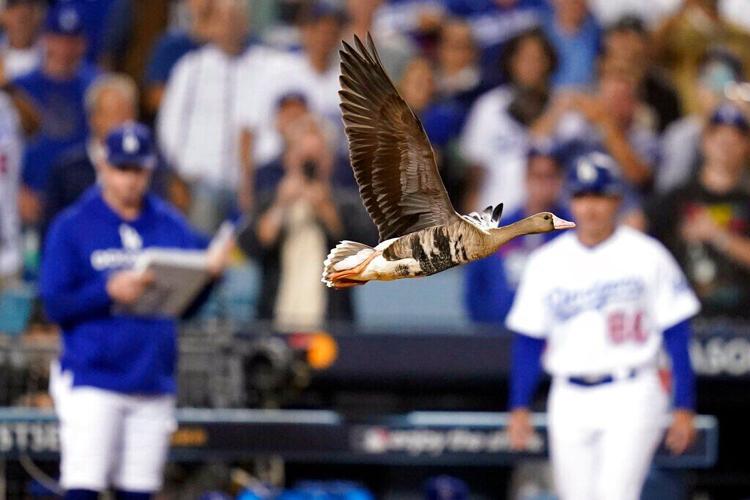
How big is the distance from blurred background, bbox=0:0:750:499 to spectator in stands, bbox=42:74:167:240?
0.04 ft

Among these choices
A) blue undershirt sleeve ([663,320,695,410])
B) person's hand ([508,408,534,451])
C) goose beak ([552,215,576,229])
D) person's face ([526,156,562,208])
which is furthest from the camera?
person's face ([526,156,562,208])

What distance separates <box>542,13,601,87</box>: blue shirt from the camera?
795 cm

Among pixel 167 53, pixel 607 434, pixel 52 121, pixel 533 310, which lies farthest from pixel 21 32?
pixel 607 434

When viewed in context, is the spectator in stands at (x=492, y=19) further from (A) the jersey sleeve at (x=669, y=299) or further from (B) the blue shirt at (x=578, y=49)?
(A) the jersey sleeve at (x=669, y=299)

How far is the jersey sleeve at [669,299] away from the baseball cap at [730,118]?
183 cm

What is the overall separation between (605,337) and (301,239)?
2.07m

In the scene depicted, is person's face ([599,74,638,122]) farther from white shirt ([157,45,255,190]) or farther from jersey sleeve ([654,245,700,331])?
jersey sleeve ([654,245,700,331])

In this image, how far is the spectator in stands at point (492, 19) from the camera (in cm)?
796

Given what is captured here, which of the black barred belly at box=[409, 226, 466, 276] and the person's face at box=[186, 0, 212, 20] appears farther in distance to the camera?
the person's face at box=[186, 0, 212, 20]

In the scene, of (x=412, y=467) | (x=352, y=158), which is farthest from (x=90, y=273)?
(x=352, y=158)

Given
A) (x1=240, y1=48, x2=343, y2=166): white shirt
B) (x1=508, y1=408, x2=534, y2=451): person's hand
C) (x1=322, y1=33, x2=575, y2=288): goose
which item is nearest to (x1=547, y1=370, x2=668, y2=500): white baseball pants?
(x1=508, y1=408, x2=534, y2=451): person's hand

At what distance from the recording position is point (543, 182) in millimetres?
7020

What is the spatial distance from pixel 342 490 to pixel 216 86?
232 cm

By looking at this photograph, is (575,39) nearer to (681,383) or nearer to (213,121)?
(213,121)
